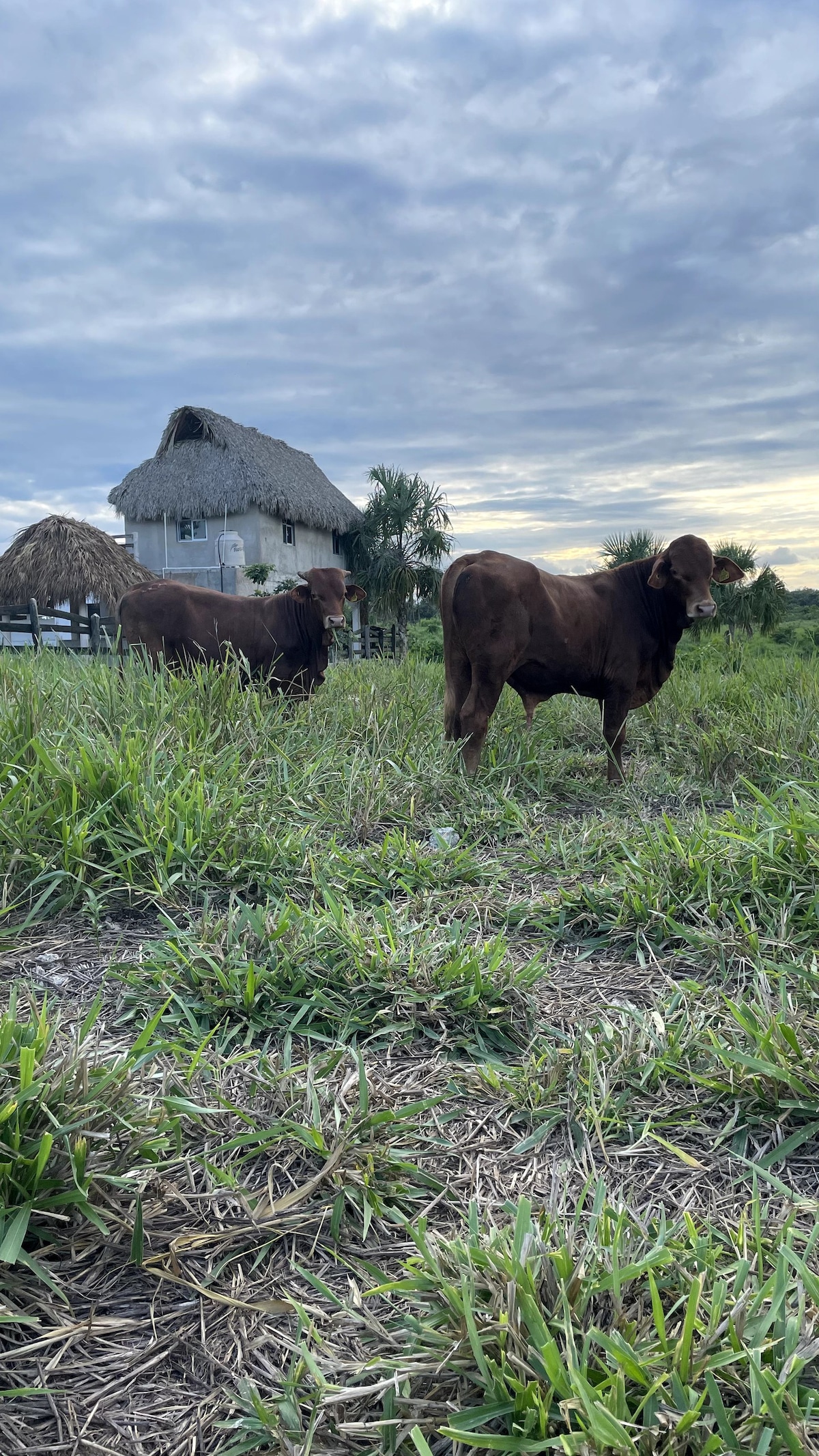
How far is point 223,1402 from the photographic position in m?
1.41

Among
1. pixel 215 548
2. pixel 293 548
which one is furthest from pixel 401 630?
pixel 215 548

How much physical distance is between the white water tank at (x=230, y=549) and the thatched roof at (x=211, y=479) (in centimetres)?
425

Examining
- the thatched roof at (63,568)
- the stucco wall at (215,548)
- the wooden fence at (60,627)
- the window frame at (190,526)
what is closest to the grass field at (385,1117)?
the wooden fence at (60,627)

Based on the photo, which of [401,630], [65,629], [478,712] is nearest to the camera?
[478,712]

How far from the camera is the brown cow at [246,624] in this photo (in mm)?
6633

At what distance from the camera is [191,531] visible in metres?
25.3

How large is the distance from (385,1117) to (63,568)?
18.9 metres

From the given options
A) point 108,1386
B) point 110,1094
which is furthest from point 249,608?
point 108,1386

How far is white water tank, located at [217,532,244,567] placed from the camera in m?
19.7

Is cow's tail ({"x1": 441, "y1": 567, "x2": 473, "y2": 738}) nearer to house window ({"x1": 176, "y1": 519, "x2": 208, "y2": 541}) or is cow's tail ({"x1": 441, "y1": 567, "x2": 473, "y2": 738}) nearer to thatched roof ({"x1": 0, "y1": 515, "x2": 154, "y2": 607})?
thatched roof ({"x1": 0, "y1": 515, "x2": 154, "y2": 607})

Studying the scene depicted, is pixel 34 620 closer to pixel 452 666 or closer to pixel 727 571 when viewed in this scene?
pixel 452 666

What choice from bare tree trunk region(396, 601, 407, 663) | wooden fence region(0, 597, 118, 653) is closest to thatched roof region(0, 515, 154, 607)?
wooden fence region(0, 597, 118, 653)

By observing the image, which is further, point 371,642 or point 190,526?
point 190,526

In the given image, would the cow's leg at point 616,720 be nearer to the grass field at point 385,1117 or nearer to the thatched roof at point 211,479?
the grass field at point 385,1117
